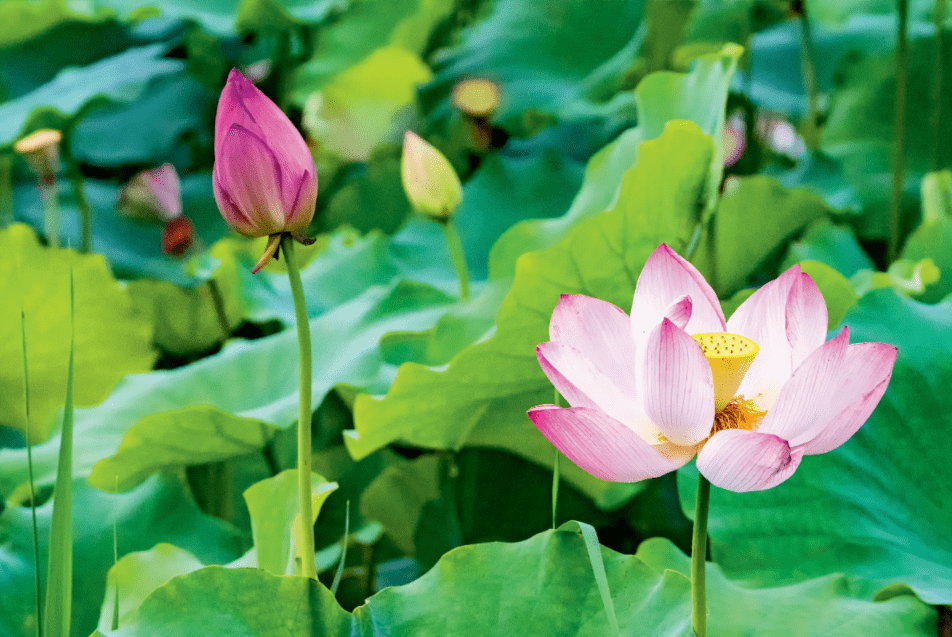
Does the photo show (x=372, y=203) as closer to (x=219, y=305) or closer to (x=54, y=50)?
(x=219, y=305)

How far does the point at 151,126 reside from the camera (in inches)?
74.1

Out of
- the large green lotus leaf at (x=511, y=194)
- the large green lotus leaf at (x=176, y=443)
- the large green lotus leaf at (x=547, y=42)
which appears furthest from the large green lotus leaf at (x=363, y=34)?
the large green lotus leaf at (x=176, y=443)

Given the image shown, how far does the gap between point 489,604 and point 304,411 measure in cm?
15

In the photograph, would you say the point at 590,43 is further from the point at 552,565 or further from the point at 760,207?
the point at 552,565

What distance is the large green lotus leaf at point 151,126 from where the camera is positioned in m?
1.86

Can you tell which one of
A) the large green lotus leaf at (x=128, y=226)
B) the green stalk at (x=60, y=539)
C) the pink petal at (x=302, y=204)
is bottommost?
the large green lotus leaf at (x=128, y=226)

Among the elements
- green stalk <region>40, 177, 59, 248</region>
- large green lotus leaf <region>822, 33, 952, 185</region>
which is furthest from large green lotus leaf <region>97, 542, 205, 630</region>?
large green lotus leaf <region>822, 33, 952, 185</region>

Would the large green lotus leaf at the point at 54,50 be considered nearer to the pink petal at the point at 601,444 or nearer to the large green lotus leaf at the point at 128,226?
the large green lotus leaf at the point at 128,226

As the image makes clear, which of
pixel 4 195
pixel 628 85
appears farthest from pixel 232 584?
pixel 4 195

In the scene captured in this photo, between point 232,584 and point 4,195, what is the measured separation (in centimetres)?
156

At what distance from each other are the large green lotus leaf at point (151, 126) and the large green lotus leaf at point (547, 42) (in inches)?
22.4

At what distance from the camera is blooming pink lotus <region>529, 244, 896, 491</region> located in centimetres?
37

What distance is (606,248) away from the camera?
0.69 metres

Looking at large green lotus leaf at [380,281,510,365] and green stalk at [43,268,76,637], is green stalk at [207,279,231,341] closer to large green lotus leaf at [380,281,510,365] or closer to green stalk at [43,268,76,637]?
large green lotus leaf at [380,281,510,365]
